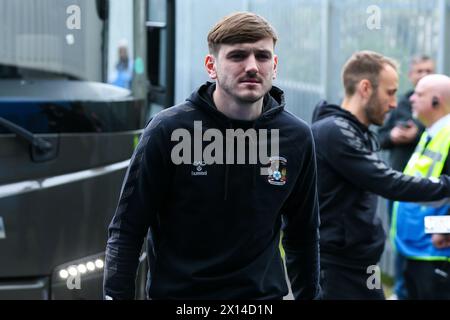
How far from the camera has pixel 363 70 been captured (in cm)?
490

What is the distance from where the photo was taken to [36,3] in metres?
4.77

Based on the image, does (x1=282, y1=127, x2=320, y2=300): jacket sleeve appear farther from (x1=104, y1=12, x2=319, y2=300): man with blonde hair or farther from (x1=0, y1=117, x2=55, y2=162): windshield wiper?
(x1=0, y1=117, x2=55, y2=162): windshield wiper

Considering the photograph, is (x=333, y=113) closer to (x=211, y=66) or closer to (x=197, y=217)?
(x=211, y=66)

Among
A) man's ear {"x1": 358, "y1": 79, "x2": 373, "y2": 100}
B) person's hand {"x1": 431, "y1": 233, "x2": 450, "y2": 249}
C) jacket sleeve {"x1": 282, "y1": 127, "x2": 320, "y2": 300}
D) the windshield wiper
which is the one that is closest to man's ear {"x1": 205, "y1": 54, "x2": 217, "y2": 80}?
jacket sleeve {"x1": 282, "y1": 127, "x2": 320, "y2": 300}

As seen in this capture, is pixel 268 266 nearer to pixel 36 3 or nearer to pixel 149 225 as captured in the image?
pixel 149 225

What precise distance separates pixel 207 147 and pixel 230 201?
0.19 m

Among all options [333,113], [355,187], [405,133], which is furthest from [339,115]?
[405,133]

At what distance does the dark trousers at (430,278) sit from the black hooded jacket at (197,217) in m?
2.22

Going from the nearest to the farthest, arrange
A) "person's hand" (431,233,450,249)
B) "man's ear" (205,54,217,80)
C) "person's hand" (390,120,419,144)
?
"man's ear" (205,54,217,80)
"person's hand" (431,233,450,249)
"person's hand" (390,120,419,144)

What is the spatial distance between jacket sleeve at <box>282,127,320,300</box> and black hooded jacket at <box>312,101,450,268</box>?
1022 millimetres

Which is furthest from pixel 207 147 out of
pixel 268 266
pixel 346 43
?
pixel 346 43

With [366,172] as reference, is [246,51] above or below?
above

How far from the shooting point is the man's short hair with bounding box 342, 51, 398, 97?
16.1ft

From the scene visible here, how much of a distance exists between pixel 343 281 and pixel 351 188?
46 centimetres
